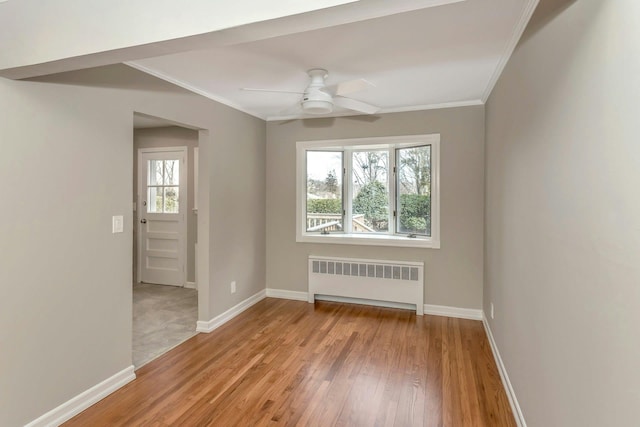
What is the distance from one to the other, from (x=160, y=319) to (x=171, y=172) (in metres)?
2.35

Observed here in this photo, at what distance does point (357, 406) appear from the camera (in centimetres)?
229

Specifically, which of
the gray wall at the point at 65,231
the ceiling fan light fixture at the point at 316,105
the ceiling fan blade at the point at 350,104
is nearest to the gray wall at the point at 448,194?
the ceiling fan blade at the point at 350,104

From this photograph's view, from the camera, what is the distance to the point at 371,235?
442cm

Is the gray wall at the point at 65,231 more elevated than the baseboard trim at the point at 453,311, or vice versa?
the gray wall at the point at 65,231

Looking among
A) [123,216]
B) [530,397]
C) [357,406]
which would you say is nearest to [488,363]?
[530,397]

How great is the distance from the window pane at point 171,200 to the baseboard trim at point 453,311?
12.6 feet

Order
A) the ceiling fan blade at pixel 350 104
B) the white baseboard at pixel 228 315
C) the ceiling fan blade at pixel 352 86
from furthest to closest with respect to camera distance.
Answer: the white baseboard at pixel 228 315 < the ceiling fan blade at pixel 350 104 < the ceiling fan blade at pixel 352 86

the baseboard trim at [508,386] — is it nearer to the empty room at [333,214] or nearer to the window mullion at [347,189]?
the empty room at [333,214]

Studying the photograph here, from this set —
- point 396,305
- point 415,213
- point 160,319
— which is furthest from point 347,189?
point 160,319

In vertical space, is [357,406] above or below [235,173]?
below

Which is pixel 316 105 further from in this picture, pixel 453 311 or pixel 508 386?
pixel 453 311

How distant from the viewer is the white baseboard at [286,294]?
4508 mm

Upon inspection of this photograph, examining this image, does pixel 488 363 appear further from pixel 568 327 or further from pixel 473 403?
pixel 568 327

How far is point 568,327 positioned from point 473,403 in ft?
4.08
